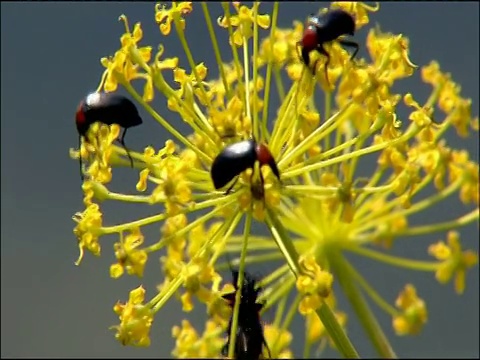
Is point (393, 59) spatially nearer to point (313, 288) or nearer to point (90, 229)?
point (313, 288)

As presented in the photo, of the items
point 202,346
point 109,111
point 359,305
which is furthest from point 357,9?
point 202,346

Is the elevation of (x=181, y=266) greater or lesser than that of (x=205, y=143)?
lesser

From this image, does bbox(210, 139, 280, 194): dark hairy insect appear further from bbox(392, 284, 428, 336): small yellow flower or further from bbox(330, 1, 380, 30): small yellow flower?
bbox(392, 284, 428, 336): small yellow flower

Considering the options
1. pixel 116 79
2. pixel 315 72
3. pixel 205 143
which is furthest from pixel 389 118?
pixel 116 79

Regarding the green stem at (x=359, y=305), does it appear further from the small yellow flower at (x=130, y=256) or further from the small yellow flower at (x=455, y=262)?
the small yellow flower at (x=130, y=256)

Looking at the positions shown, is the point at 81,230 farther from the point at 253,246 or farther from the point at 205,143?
the point at 253,246

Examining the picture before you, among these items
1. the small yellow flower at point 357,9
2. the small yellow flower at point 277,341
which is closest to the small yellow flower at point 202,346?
the small yellow flower at point 277,341
